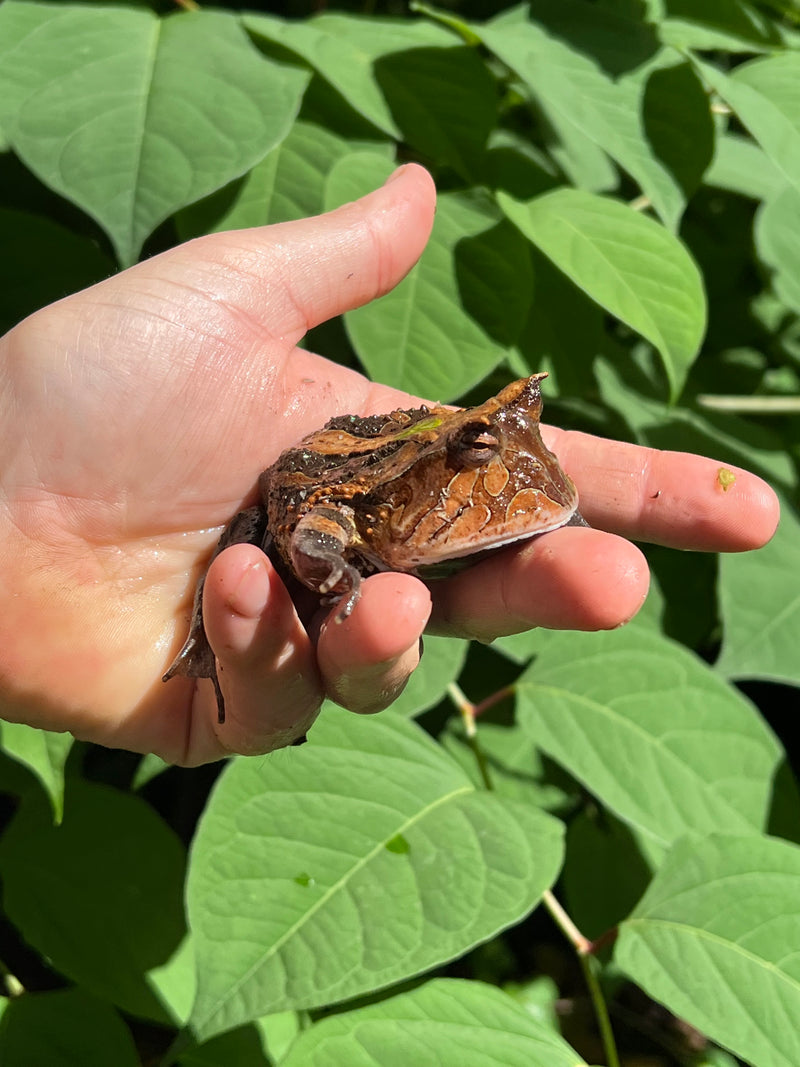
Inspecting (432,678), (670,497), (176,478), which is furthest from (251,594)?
(670,497)

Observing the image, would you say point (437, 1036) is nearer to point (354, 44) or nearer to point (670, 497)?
point (670, 497)

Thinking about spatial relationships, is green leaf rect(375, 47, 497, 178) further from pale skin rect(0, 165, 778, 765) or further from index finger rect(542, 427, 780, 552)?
index finger rect(542, 427, 780, 552)

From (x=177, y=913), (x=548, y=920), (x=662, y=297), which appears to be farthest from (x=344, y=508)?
(x=548, y=920)

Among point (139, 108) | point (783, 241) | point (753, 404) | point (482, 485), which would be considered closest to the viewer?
point (482, 485)

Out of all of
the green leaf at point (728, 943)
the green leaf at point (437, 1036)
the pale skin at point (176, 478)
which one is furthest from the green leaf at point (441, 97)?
the green leaf at point (437, 1036)

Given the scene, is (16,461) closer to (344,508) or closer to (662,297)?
(344,508)

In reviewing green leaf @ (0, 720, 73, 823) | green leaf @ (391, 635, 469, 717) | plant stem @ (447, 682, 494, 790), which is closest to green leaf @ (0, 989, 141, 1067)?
green leaf @ (0, 720, 73, 823)

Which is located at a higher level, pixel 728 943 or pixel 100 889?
pixel 728 943
